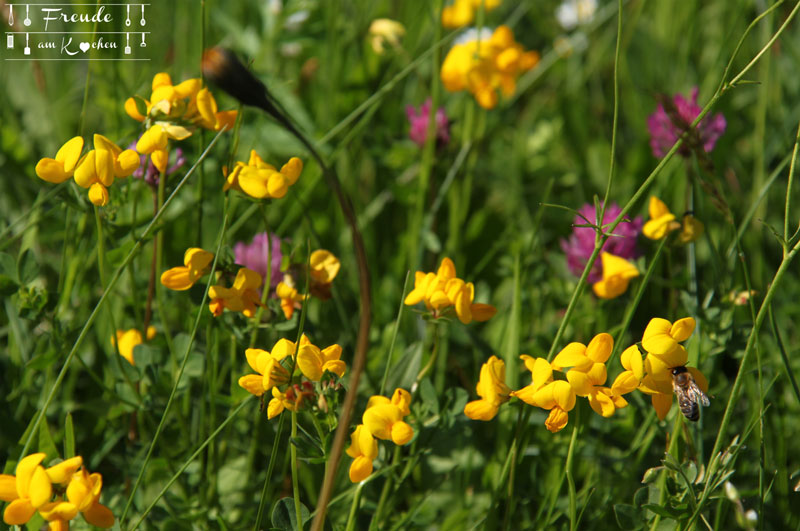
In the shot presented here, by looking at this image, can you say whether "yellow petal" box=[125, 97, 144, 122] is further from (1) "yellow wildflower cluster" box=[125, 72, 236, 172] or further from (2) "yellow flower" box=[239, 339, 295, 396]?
(2) "yellow flower" box=[239, 339, 295, 396]

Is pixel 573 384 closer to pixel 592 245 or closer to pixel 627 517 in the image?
pixel 627 517

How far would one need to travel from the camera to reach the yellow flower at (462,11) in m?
2.15

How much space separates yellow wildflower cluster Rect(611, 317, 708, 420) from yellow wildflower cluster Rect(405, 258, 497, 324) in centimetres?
21

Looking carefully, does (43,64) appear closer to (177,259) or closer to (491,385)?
(177,259)

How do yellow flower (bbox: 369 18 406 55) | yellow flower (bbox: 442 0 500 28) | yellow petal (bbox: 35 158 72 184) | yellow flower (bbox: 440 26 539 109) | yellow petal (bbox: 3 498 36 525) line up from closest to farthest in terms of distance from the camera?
yellow petal (bbox: 3 498 36 525)
yellow petal (bbox: 35 158 72 184)
yellow flower (bbox: 440 26 539 109)
yellow flower (bbox: 369 18 406 55)
yellow flower (bbox: 442 0 500 28)

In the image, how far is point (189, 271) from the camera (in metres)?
→ 1.02

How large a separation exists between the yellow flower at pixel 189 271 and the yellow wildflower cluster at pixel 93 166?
129mm

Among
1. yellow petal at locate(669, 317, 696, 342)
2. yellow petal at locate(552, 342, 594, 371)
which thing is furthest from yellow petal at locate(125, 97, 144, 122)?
yellow petal at locate(669, 317, 696, 342)

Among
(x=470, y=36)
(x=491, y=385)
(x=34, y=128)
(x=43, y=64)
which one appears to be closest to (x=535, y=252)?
(x=491, y=385)

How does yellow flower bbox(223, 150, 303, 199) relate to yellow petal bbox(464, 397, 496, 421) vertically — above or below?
above

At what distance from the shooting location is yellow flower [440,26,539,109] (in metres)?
1.76

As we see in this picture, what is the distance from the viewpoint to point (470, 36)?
2.50 m

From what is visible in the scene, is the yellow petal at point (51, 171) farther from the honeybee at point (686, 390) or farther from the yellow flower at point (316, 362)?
the honeybee at point (686, 390)

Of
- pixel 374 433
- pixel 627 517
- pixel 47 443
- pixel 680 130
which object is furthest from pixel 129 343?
pixel 680 130
